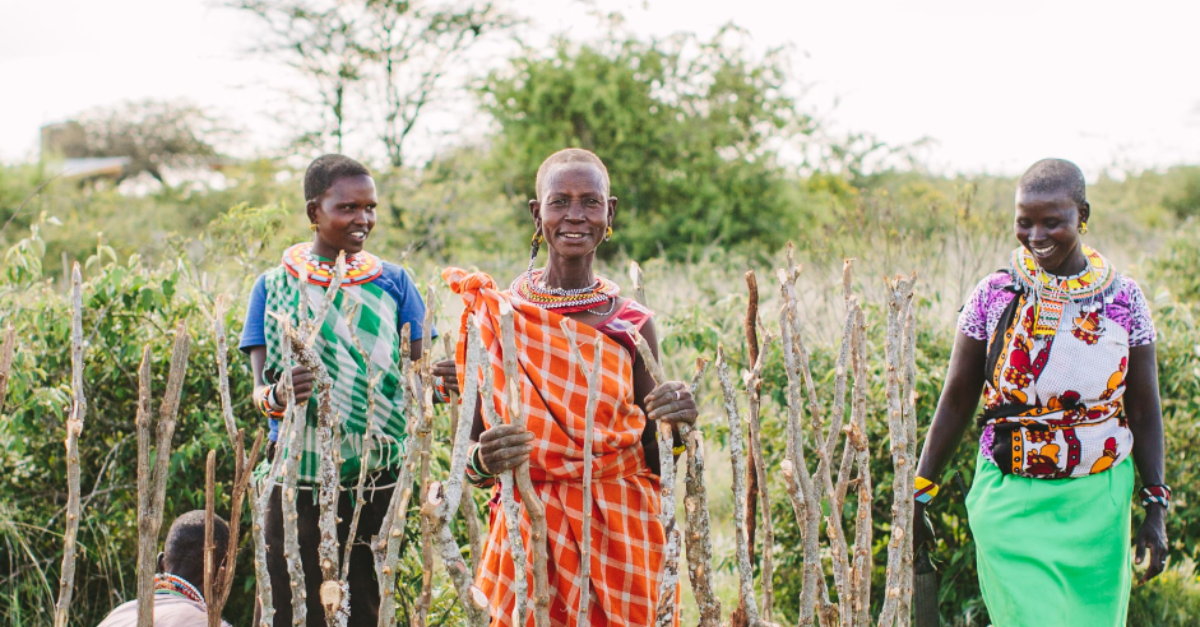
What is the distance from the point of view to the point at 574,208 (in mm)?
2215

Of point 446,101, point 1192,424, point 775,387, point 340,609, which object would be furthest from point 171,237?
point 446,101

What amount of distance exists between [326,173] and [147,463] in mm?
1319

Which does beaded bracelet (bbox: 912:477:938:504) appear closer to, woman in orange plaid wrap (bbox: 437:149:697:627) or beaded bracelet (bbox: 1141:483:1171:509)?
beaded bracelet (bbox: 1141:483:1171:509)

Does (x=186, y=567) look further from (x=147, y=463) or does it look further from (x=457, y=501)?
(x=457, y=501)

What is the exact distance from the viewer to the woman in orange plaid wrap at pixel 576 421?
83.9 inches

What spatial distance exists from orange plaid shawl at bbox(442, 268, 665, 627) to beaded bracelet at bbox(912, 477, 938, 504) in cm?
100

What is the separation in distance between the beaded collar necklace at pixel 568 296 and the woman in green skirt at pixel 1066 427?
1.23 metres

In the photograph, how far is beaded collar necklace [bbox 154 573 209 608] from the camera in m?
2.69

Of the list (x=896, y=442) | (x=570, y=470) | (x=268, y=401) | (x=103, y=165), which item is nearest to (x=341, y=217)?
(x=268, y=401)

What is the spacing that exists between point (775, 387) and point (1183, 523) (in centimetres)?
165

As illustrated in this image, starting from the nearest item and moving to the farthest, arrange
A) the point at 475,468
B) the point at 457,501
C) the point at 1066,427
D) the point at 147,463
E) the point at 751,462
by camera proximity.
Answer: the point at 457,501 < the point at 147,463 < the point at 751,462 < the point at 475,468 < the point at 1066,427

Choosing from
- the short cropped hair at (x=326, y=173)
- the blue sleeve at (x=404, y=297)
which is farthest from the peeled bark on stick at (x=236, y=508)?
the short cropped hair at (x=326, y=173)

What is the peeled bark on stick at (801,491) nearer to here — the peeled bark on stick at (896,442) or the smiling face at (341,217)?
the peeled bark on stick at (896,442)

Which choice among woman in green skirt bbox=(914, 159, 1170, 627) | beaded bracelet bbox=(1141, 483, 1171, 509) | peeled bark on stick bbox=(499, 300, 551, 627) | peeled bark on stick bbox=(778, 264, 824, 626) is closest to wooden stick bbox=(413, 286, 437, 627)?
peeled bark on stick bbox=(499, 300, 551, 627)
